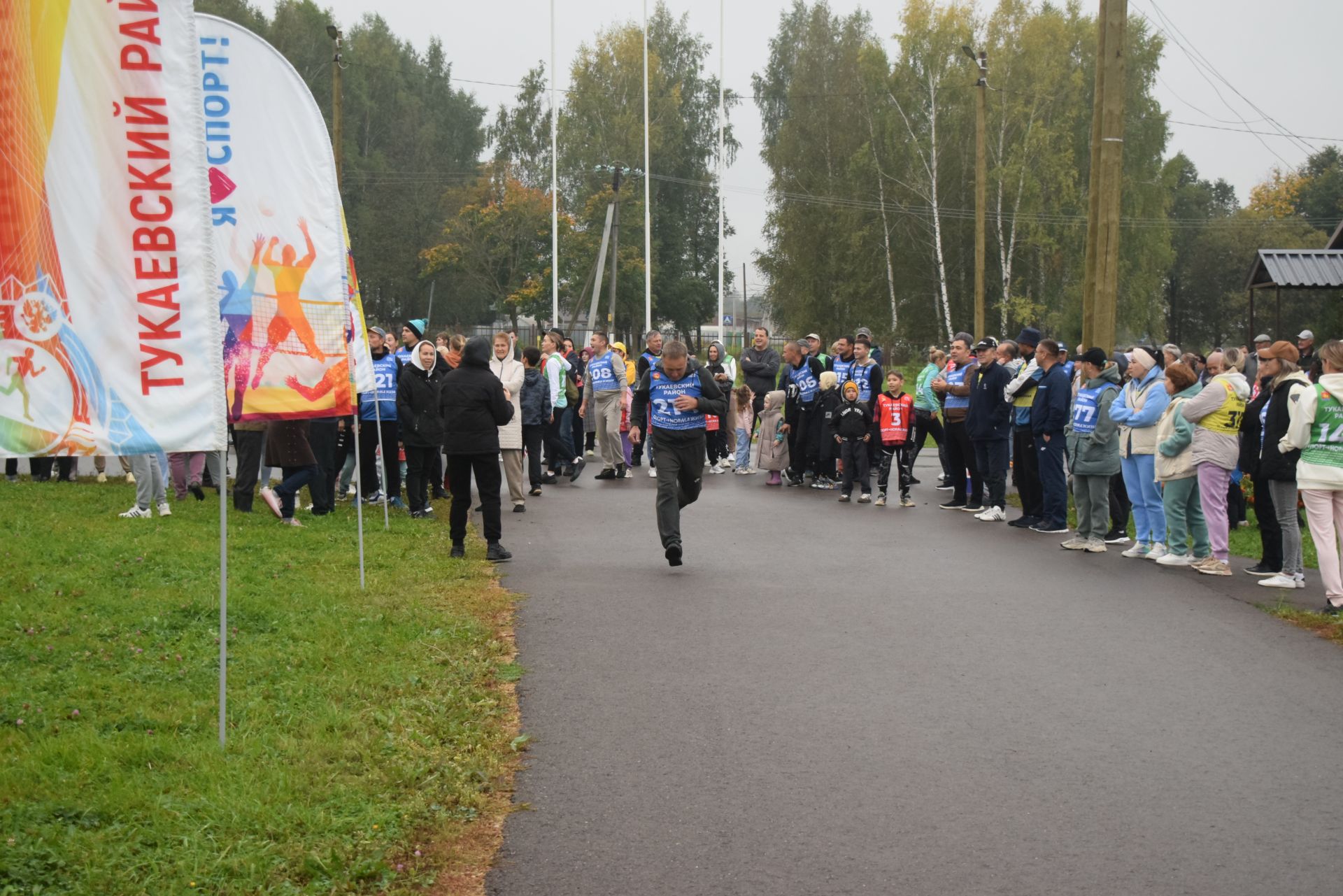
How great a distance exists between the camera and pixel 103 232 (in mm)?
5422

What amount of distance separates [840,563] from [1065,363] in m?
4.09

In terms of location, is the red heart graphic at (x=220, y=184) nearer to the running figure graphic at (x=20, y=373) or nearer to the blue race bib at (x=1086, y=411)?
the running figure graphic at (x=20, y=373)

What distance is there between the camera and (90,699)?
6.54 metres

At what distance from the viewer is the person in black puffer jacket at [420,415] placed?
14102 millimetres

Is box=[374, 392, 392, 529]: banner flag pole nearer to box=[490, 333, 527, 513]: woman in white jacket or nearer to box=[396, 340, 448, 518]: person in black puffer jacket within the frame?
box=[396, 340, 448, 518]: person in black puffer jacket

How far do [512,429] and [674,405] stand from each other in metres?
3.89

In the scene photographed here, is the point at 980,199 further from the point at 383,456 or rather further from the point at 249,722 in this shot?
the point at 249,722

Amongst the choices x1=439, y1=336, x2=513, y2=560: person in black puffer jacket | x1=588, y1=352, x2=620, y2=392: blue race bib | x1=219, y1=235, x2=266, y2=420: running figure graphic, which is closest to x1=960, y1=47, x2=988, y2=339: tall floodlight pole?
x1=588, y1=352, x2=620, y2=392: blue race bib

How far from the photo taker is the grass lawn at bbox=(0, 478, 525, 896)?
4.68 metres

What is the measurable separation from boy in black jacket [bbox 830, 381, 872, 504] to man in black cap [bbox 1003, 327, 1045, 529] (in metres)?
2.20

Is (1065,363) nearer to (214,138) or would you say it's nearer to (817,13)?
(214,138)

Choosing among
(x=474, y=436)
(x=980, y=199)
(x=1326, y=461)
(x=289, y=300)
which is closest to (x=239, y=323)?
(x=289, y=300)

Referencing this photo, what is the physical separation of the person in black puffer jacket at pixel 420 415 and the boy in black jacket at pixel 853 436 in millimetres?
5060

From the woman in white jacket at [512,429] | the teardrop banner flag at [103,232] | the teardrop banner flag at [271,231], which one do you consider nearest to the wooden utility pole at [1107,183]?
the woman in white jacket at [512,429]
